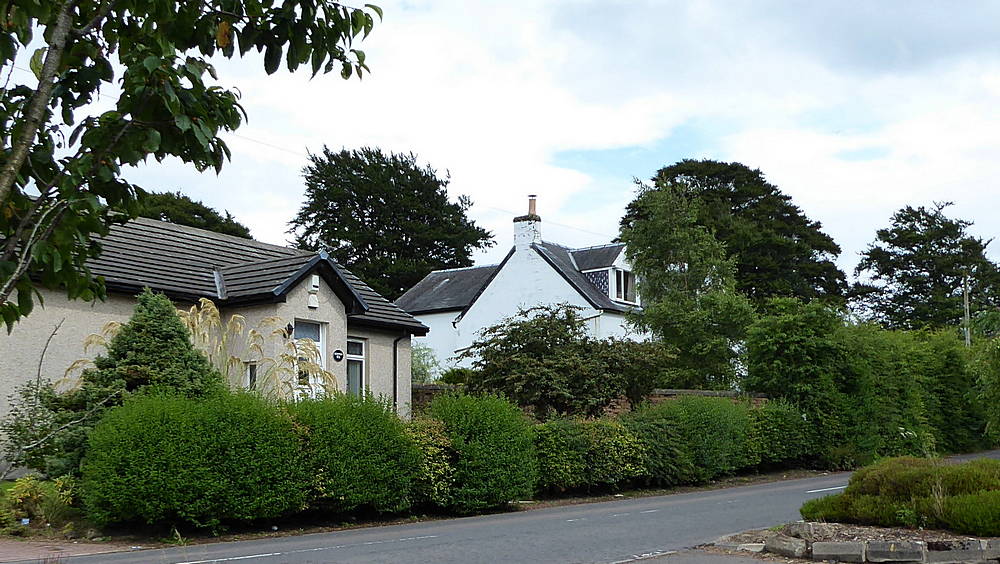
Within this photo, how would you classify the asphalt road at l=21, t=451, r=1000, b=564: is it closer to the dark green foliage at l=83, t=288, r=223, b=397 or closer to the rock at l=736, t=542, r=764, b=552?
the rock at l=736, t=542, r=764, b=552

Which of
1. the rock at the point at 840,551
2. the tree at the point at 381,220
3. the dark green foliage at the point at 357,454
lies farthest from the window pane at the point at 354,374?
the tree at the point at 381,220

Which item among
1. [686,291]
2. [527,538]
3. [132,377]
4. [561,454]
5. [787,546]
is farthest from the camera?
[686,291]

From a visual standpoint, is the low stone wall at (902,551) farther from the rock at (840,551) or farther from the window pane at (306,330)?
the window pane at (306,330)

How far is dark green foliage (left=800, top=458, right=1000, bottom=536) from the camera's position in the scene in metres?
10.7

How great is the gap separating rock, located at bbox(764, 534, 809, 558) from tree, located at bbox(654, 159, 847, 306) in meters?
44.7

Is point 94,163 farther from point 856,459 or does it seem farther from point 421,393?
point 856,459

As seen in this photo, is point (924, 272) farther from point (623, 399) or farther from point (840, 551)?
point (840, 551)

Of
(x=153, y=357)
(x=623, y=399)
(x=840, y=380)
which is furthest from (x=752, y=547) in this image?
(x=840, y=380)

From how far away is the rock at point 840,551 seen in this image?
1036cm

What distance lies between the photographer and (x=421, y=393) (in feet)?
94.9

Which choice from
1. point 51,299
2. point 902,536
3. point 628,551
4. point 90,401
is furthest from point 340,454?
point 902,536

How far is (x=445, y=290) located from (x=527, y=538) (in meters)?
39.0

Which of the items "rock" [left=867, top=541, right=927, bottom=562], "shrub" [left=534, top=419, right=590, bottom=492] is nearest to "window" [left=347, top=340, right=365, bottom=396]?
"shrub" [left=534, top=419, right=590, bottom=492]

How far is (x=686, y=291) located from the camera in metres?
37.0
